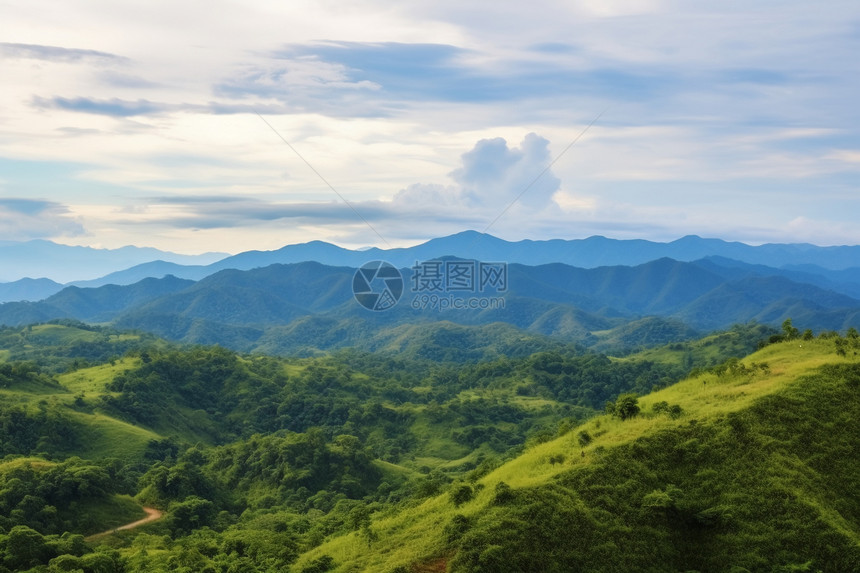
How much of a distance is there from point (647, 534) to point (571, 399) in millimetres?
113198

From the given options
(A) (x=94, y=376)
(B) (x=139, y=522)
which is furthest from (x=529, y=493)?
(A) (x=94, y=376)

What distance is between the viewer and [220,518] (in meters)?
57.5

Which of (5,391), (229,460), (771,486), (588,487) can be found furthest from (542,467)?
(5,391)

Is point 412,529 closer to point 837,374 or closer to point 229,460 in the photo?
point 837,374

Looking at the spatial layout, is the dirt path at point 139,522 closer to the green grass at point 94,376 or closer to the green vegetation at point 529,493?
the green vegetation at point 529,493

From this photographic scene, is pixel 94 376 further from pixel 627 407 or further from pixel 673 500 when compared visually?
pixel 673 500

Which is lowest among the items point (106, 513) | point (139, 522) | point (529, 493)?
point (139, 522)

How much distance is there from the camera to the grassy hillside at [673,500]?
2258 cm

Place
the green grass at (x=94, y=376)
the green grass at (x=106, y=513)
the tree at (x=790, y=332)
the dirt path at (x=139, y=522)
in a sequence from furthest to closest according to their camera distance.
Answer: the green grass at (x=94, y=376)
the green grass at (x=106, y=513)
the dirt path at (x=139, y=522)
the tree at (x=790, y=332)

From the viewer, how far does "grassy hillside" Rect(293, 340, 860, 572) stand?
74.1 feet

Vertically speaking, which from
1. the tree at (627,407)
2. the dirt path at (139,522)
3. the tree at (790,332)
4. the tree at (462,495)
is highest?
the tree at (790,332)

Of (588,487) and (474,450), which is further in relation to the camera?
(474,450)

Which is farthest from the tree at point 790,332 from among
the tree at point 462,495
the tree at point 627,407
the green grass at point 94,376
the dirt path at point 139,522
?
the green grass at point 94,376

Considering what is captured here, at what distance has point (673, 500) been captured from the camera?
24.5 m
